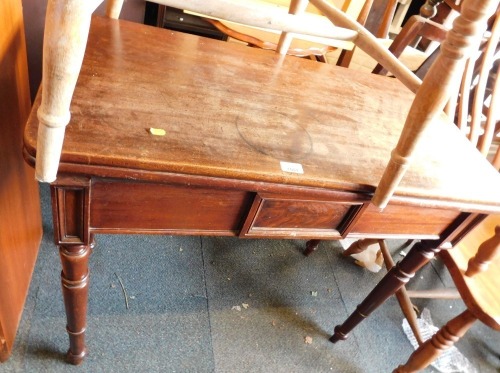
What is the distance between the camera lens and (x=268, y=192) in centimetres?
65

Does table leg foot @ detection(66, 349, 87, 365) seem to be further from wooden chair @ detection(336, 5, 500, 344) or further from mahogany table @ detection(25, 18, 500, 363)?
wooden chair @ detection(336, 5, 500, 344)

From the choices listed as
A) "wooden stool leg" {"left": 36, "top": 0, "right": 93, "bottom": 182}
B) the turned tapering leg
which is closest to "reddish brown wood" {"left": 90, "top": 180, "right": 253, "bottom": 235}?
"wooden stool leg" {"left": 36, "top": 0, "right": 93, "bottom": 182}

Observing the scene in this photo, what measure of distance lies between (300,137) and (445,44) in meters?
0.27

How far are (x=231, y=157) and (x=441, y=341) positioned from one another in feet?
2.33

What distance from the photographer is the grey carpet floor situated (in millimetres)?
1037

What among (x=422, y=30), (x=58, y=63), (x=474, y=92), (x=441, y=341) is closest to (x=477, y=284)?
(x=441, y=341)

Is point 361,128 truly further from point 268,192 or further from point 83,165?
point 83,165

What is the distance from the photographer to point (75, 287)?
74 centimetres

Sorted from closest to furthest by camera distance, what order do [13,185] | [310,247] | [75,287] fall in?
[75,287], [13,185], [310,247]

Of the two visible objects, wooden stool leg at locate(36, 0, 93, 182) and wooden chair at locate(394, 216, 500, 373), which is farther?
wooden chair at locate(394, 216, 500, 373)

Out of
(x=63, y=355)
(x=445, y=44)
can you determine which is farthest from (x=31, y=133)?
(x=63, y=355)

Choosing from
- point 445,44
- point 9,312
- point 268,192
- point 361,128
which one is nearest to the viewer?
point 445,44

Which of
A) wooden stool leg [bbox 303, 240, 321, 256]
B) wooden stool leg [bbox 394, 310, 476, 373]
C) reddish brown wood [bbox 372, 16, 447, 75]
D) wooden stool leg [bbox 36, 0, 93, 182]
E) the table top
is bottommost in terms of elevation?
wooden stool leg [bbox 303, 240, 321, 256]

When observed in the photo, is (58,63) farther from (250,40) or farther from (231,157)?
(250,40)
